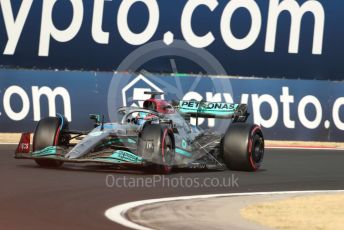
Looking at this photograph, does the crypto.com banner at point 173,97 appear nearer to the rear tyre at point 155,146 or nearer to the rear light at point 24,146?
the rear light at point 24,146

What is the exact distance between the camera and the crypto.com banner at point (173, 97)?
2277 cm

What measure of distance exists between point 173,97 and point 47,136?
8075 mm

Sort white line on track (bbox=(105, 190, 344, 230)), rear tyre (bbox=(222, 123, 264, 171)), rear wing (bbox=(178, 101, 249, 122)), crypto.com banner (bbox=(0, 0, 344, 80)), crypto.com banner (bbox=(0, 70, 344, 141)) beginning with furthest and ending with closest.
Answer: crypto.com banner (bbox=(0, 0, 344, 80)), crypto.com banner (bbox=(0, 70, 344, 141)), rear wing (bbox=(178, 101, 249, 122)), rear tyre (bbox=(222, 123, 264, 171)), white line on track (bbox=(105, 190, 344, 230))

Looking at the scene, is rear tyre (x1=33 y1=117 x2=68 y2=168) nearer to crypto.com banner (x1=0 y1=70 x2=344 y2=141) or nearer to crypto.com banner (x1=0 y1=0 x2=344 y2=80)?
crypto.com banner (x1=0 y1=70 x2=344 y2=141)

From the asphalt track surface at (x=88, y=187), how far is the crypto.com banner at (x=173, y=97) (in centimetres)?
331

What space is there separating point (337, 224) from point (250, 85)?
13969 millimetres

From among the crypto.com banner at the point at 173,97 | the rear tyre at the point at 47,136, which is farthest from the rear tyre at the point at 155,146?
the crypto.com banner at the point at 173,97

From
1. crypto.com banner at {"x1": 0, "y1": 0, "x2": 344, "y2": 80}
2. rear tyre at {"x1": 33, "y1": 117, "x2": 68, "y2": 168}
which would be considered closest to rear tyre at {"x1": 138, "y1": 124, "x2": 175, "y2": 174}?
rear tyre at {"x1": 33, "y1": 117, "x2": 68, "y2": 168}

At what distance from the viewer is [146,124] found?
15133mm

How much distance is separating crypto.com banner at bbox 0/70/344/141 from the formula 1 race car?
578 centimetres

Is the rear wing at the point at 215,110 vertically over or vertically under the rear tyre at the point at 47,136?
over

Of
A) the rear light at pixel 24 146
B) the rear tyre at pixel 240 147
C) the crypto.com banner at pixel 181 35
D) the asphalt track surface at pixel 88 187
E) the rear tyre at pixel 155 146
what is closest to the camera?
the asphalt track surface at pixel 88 187

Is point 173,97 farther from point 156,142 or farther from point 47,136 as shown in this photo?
point 156,142

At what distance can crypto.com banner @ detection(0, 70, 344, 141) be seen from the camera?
22.8 meters
